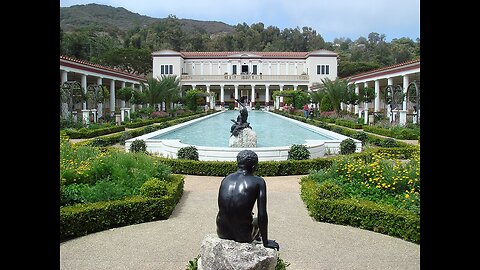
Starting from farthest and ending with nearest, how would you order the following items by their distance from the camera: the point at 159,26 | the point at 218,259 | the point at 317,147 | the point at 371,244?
the point at 159,26 → the point at 317,147 → the point at 371,244 → the point at 218,259

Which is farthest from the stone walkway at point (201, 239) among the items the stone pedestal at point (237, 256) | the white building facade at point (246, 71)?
the white building facade at point (246, 71)

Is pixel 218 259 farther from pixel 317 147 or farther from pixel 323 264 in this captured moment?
pixel 317 147

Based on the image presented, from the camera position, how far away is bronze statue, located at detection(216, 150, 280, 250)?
3225 mm

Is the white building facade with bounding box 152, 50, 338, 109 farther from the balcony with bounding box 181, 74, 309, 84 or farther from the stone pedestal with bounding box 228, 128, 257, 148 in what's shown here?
the stone pedestal with bounding box 228, 128, 257, 148

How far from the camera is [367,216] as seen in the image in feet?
19.0

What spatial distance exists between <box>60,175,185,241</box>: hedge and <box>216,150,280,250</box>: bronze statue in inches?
114

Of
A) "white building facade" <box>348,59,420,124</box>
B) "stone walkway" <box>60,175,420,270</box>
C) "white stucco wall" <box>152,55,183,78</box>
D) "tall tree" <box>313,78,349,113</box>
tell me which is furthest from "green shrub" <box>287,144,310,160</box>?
"white stucco wall" <box>152,55,183,78</box>

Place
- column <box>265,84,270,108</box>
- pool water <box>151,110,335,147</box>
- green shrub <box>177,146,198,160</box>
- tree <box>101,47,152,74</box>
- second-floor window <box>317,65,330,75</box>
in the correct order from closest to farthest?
green shrub <box>177,146,198,160</box> < pool water <box>151,110,335,147</box> < column <box>265,84,270,108</box> < second-floor window <box>317,65,330,75</box> < tree <box>101,47,152,74</box>

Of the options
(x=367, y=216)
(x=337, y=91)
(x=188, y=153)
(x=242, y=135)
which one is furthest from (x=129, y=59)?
(x=367, y=216)

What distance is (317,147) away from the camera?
12.7 m

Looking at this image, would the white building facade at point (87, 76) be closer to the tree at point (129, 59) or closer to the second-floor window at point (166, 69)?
the second-floor window at point (166, 69)

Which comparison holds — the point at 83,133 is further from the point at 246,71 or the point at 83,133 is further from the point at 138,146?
the point at 246,71
